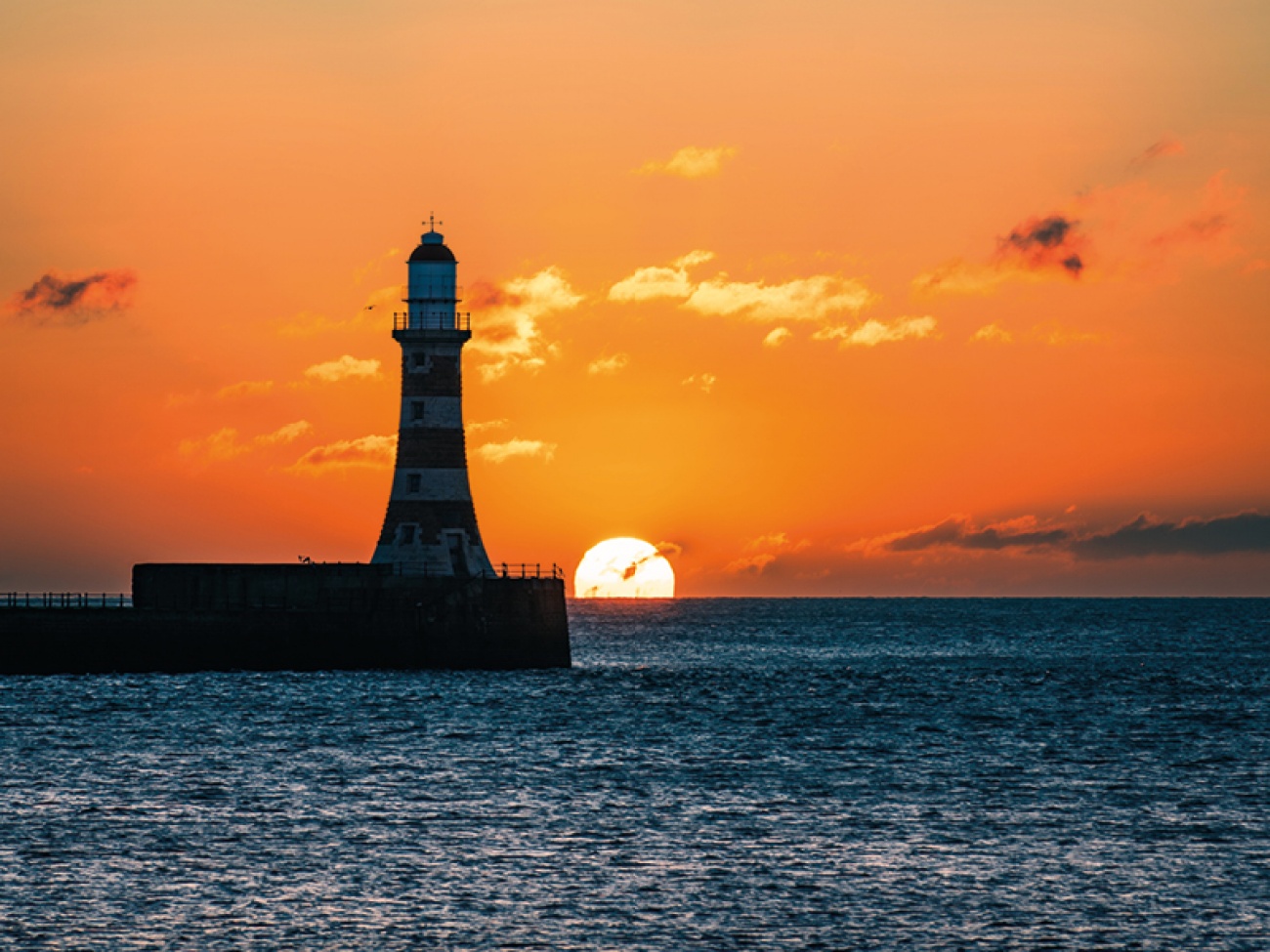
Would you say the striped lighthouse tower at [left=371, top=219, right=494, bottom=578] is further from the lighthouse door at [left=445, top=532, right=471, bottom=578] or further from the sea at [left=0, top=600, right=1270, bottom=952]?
the sea at [left=0, top=600, right=1270, bottom=952]

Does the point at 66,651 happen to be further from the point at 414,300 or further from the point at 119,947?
the point at 119,947

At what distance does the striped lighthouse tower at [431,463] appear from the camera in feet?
210

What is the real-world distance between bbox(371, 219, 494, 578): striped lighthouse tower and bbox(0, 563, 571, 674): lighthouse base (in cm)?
153

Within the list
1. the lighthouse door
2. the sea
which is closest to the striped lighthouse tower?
the lighthouse door

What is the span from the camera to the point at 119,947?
22172 mm

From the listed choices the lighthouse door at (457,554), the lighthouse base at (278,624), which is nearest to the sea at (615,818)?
the lighthouse base at (278,624)

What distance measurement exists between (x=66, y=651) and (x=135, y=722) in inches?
447

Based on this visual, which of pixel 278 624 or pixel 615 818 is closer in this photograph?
pixel 615 818

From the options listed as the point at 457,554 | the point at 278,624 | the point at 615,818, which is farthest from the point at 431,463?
the point at 615,818

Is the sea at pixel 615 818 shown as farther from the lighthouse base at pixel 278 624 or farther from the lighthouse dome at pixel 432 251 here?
the lighthouse dome at pixel 432 251

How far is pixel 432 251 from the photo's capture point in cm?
6706

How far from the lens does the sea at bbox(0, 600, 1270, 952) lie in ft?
78.0

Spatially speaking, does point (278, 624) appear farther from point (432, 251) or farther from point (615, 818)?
point (615, 818)

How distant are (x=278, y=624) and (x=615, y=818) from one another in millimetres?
30928
